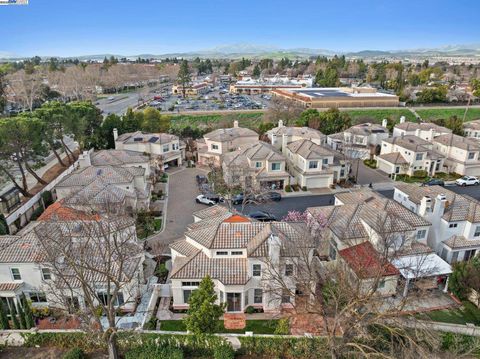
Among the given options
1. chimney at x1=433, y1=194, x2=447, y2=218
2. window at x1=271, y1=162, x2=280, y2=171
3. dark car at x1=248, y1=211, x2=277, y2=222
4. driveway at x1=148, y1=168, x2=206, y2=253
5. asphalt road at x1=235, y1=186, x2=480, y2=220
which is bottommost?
asphalt road at x1=235, y1=186, x2=480, y2=220

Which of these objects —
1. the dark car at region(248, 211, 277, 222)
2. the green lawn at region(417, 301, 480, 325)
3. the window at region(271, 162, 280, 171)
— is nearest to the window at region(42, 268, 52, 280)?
the dark car at region(248, 211, 277, 222)

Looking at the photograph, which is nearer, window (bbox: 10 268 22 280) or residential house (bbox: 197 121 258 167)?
window (bbox: 10 268 22 280)

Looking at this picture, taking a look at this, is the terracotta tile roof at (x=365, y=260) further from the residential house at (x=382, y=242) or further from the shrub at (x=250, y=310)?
the shrub at (x=250, y=310)

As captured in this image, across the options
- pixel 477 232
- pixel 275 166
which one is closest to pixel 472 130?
pixel 275 166

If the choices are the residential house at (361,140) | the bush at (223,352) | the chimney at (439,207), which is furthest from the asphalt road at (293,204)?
the bush at (223,352)

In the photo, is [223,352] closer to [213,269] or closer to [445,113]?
[213,269]

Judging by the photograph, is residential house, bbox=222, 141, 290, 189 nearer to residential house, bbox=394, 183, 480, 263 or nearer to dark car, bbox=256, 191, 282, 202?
dark car, bbox=256, 191, 282, 202
